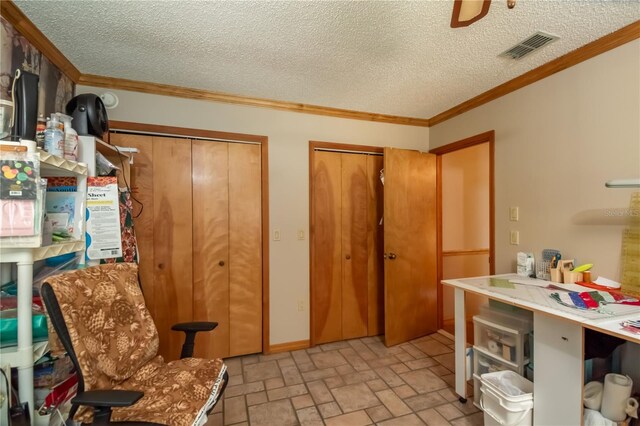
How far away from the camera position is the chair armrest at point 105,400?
94 cm

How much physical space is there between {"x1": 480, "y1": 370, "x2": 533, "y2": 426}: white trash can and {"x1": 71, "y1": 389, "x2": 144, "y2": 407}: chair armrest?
172cm

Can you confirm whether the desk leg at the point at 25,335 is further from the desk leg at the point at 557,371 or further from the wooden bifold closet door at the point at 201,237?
the desk leg at the point at 557,371

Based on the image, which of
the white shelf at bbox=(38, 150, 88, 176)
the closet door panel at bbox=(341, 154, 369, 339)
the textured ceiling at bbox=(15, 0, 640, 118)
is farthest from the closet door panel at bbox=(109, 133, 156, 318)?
the closet door panel at bbox=(341, 154, 369, 339)

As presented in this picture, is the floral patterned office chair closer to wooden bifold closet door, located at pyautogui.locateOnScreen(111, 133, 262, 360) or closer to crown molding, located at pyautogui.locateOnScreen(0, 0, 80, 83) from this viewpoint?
wooden bifold closet door, located at pyautogui.locateOnScreen(111, 133, 262, 360)

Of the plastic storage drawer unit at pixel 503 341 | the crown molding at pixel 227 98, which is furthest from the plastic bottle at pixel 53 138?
the plastic storage drawer unit at pixel 503 341

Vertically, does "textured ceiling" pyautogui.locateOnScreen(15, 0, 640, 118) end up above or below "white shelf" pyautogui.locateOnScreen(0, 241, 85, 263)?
above

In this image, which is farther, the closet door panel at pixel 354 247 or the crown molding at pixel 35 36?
the closet door panel at pixel 354 247

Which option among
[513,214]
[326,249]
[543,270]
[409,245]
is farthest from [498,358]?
[326,249]

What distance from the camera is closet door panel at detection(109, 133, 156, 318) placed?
90.5 inches

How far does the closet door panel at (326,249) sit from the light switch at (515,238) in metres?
1.52

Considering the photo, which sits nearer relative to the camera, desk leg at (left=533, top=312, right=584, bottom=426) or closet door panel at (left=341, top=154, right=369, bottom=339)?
desk leg at (left=533, top=312, right=584, bottom=426)

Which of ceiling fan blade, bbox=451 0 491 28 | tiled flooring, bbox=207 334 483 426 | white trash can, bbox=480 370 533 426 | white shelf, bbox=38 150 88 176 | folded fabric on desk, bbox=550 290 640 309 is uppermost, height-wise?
ceiling fan blade, bbox=451 0 491 28

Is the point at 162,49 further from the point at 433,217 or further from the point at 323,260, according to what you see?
the point at 433,217

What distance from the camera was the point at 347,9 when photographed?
4.83 ft
